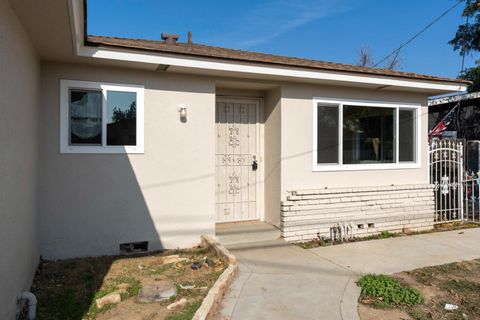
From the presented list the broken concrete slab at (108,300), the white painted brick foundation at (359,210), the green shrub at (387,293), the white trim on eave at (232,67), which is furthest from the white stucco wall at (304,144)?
the broken concrete slab at (108,300)

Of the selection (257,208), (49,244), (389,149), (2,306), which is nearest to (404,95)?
(389,149)

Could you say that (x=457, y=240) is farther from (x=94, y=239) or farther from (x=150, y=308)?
(x=94, y=239)

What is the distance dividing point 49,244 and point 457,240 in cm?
697

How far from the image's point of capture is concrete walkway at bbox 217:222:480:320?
411 centimetres

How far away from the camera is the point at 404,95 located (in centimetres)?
827

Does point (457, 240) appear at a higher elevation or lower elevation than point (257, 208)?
lower

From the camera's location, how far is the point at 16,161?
150 inches

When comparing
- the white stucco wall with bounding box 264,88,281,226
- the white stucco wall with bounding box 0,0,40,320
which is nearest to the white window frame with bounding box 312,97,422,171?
the white stucco wall with bounding box 264,88,281,226

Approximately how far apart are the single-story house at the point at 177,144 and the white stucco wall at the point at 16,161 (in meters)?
0.02

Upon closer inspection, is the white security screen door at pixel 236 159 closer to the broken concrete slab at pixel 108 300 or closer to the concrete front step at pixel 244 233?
the concrete front step at pixel 244 233

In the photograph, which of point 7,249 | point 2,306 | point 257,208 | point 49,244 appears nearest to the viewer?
point 2,306

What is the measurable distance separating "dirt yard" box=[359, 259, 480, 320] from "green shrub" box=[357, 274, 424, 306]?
0.10 meters

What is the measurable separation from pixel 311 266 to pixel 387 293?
4.13 ft

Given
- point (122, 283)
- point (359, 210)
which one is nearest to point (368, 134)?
point (359, 210)
